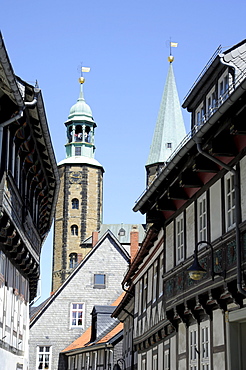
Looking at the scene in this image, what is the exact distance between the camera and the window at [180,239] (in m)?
20.2

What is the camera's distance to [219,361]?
1638 cm

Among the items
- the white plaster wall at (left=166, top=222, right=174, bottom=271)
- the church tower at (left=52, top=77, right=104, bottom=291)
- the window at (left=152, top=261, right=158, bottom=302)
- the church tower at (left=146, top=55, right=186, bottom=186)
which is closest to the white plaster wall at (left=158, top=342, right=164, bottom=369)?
the window at (left=152, top=261, right=158, bottom=302)

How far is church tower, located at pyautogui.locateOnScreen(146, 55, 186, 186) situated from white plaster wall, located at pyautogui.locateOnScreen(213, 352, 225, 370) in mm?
78185

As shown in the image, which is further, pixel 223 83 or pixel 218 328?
pixel 223 83

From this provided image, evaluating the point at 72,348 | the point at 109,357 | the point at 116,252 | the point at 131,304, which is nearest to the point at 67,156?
the point at 116,252

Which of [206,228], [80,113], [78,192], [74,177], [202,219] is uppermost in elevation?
[80,113]

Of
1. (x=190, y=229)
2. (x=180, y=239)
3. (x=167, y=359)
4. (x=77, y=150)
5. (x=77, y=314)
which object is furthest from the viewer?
(x=77, y=150)

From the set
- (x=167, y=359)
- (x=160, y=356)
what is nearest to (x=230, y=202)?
(x=167, y=359)

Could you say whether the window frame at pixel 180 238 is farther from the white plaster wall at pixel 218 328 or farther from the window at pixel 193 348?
the white plaster wall at pixel 218 328

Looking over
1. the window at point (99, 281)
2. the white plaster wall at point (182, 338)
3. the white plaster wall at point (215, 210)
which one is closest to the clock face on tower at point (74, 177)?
the window at point (99, 281)

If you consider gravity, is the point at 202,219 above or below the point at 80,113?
below

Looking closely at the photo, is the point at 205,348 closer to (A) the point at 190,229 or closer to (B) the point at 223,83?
(A) the point at 190,229

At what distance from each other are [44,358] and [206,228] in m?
43.3

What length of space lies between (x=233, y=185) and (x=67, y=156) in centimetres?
9430
